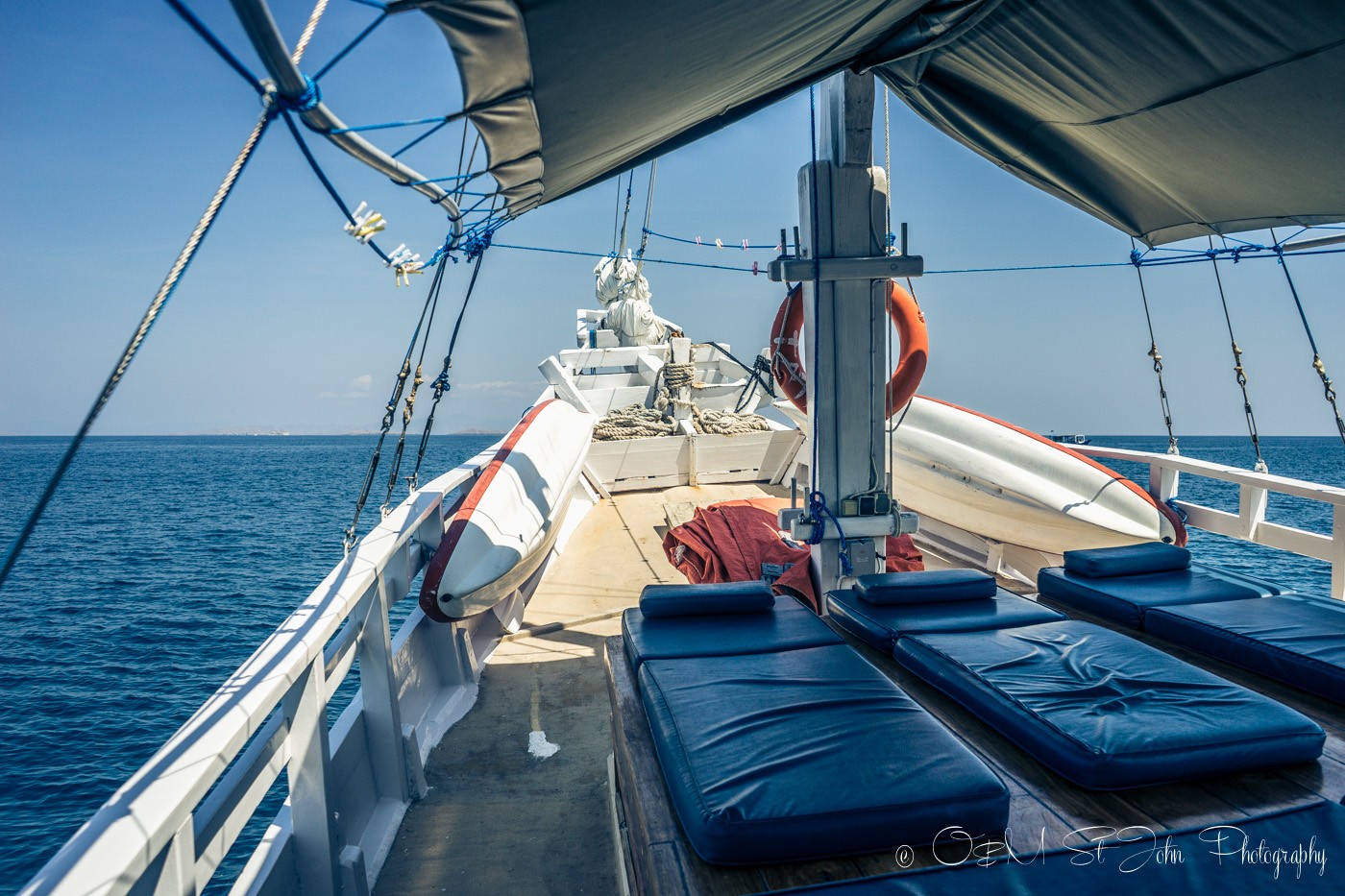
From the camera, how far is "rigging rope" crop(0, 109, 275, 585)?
121cm


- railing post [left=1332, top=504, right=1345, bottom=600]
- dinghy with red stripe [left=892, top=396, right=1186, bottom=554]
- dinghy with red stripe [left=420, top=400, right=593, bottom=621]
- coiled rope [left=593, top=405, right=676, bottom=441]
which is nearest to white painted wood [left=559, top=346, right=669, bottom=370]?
coiled rope [left=593, top=405, right=676, bottom=441]

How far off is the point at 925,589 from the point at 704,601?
93cm

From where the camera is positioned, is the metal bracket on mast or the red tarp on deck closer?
the metal bracket on mast

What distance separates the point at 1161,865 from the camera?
5.16ft

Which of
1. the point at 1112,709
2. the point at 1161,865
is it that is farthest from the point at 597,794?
the point at 1161,865

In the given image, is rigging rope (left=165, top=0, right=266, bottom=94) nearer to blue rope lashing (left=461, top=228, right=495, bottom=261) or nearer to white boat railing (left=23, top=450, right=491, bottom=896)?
white boat railing (left=23, top=450, right=491, bottom=896)

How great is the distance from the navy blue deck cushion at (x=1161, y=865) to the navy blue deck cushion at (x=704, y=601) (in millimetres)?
1434

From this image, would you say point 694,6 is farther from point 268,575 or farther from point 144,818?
point 268,575

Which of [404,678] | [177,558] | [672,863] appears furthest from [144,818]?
[177,558]

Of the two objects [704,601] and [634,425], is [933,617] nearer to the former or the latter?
[704,601]

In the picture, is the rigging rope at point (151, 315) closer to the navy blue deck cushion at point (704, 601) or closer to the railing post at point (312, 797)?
the railing post at point (312, 797)

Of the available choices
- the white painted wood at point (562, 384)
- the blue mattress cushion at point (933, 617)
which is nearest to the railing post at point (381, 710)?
the blue mattress cushion at point (933, 617)

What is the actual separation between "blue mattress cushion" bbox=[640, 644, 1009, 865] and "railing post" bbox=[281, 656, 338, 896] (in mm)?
905

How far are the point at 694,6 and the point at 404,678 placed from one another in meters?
2.80
